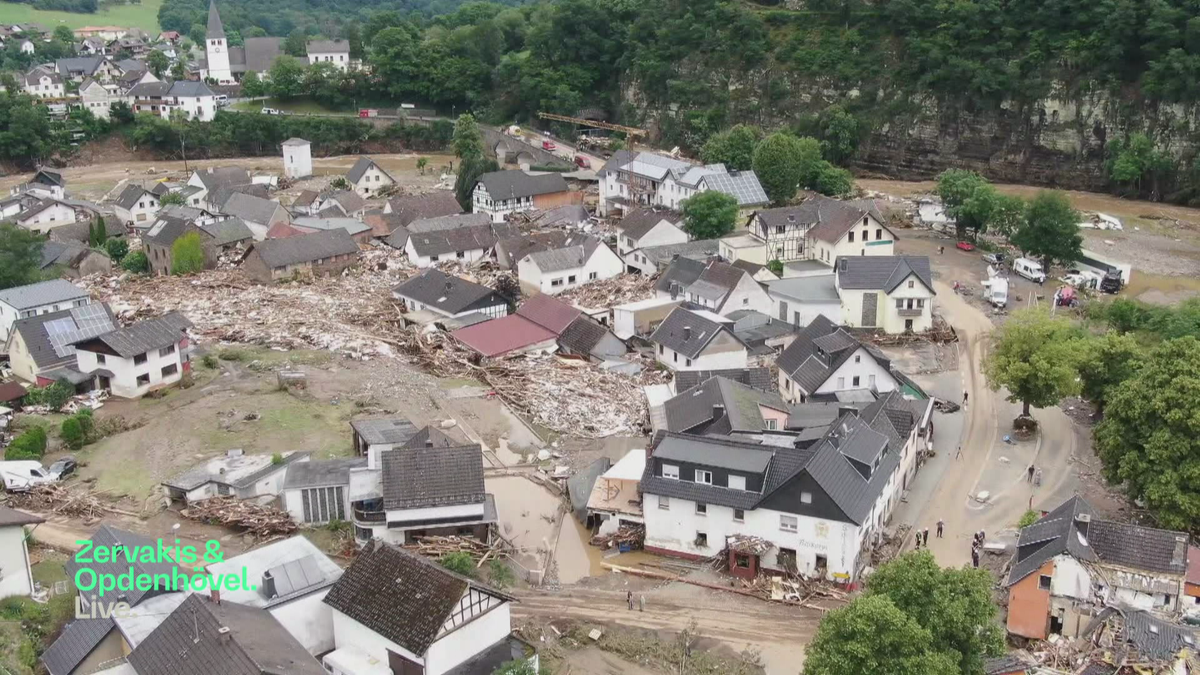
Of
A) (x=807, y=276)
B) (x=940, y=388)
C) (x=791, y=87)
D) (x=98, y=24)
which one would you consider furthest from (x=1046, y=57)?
(x=98, y=24)

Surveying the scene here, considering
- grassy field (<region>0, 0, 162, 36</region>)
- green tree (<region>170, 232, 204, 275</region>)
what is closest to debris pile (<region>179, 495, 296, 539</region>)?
green tree (<region>170, 232, 204, 275</region>)

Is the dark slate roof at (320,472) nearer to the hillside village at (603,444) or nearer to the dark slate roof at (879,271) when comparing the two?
the hillside village at (603,444)

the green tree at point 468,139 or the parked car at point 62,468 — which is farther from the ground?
the green tree at point 468,139

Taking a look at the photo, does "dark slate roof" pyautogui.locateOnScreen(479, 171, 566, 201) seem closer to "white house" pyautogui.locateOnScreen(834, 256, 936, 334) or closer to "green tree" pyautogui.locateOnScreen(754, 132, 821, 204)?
"green tree" pyautogui.locateOnScreen(754, 132, 821, 204)

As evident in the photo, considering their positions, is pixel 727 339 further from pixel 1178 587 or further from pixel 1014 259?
pixel 1014 259

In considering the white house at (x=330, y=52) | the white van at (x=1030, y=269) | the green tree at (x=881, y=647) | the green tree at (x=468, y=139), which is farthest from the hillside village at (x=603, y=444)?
the white house at (x=330, y=52)

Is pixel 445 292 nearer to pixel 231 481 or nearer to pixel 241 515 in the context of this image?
pixel 231 481
